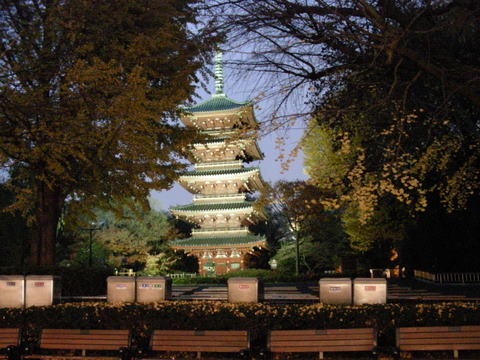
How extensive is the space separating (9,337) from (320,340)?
5.47m

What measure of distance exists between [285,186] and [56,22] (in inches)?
1077

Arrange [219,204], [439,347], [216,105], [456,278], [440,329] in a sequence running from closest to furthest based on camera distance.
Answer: [439,347] → [440,329] → [456,278] → [219,204] → [216,105]

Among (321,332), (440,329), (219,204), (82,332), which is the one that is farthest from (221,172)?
(440,329)

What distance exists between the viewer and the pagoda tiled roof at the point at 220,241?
43.6 metres

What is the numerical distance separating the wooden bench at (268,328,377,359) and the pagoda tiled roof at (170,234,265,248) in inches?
1332

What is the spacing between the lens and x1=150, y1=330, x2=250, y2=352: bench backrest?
9.48 m

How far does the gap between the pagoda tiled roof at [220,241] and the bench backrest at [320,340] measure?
111 feet

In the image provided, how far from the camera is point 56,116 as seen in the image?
1555cm

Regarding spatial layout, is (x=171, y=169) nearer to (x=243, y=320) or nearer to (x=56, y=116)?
(x=56, y=116)

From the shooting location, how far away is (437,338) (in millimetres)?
9273

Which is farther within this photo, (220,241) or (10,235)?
(220,241)

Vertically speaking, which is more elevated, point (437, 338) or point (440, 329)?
point (440, 329)

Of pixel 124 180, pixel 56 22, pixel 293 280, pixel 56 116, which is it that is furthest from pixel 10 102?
pixel 293 280

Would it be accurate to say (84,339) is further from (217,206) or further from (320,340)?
(217,206)
